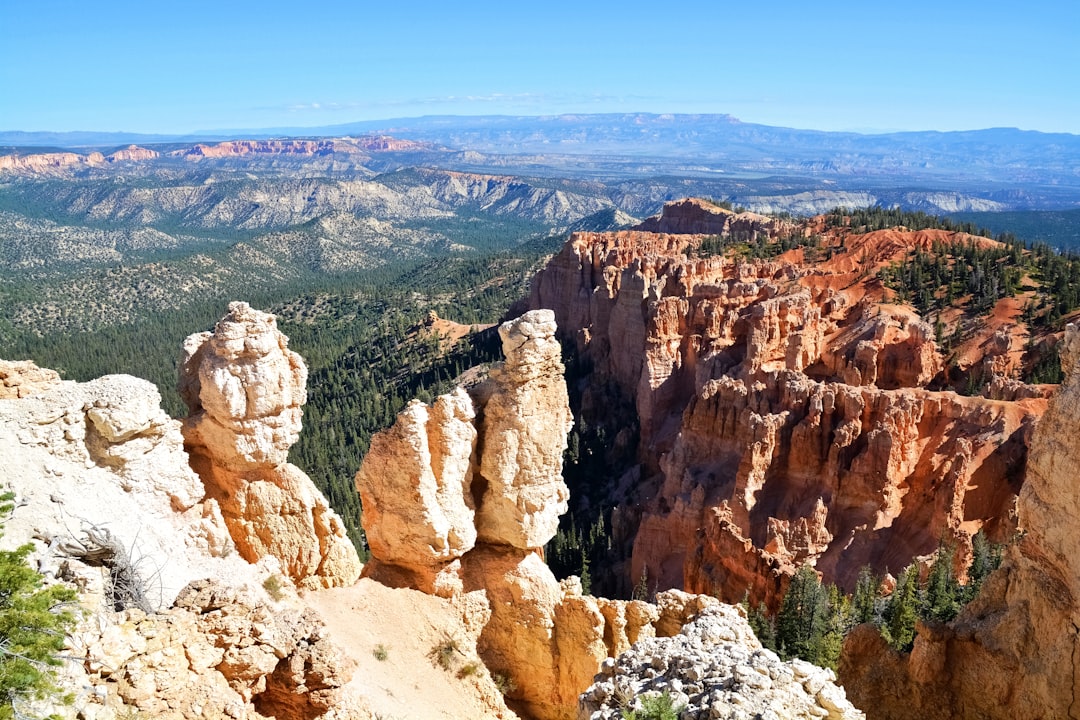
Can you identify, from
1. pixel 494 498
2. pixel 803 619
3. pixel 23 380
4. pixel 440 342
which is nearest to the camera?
pixel 23 380

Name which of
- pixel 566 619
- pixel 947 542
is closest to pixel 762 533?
pixel 947 542

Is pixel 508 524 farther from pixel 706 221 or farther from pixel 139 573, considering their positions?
pixel 706 221

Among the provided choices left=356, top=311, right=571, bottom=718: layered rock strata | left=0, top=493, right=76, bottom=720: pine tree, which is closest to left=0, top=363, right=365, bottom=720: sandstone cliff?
left=0, top=493, right=76, bottom=720: pine tree

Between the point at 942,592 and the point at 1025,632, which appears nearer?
the point at 1025,632

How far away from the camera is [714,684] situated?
9109 millimetres

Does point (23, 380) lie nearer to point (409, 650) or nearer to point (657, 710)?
point (409, 650)

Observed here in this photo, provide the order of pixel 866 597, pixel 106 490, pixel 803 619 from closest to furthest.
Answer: pixel 106 490 → pixel 803 619 → pixel 866 597

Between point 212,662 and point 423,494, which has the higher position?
Answer: point 423,494

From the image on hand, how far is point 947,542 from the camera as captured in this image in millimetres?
27219

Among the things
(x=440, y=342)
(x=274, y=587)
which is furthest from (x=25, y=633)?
(x=440, y=342)

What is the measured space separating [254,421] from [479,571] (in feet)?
16.8

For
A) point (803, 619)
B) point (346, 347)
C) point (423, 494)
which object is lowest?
point (346, 347)

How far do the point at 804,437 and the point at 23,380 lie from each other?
28863mm

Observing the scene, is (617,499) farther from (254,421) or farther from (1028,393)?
(254,421)
